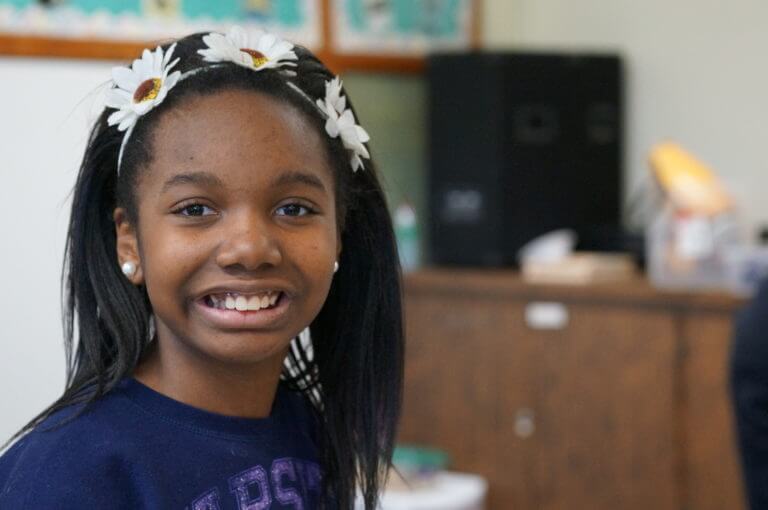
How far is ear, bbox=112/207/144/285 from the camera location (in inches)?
44.3

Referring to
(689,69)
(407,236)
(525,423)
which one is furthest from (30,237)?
(689,69)

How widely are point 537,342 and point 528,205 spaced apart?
1.48 ft

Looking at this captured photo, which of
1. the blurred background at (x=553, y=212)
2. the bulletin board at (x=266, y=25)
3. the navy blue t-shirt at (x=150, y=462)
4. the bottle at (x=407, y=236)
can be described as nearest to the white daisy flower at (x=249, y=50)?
the navy blue t-shirt at (x=150, y=462)

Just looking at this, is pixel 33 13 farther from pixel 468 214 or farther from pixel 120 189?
pixel 120 189

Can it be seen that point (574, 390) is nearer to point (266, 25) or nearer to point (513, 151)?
point (513, 151)

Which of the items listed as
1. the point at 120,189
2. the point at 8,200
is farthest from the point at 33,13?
the point at 120,189

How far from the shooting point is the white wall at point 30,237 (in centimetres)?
249

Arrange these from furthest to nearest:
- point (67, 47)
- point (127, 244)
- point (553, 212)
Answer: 1. point (553, 212)
2. point (67, 47)
3. point (127, 244)

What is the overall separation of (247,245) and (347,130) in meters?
0.17

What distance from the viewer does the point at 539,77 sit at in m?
3.69

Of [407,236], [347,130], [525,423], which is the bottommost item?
[525,423]

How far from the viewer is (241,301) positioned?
1.06 meters

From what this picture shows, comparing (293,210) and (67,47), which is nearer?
(293,210)

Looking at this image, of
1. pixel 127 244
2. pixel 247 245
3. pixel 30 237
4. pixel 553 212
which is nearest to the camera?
pixel 247 245
